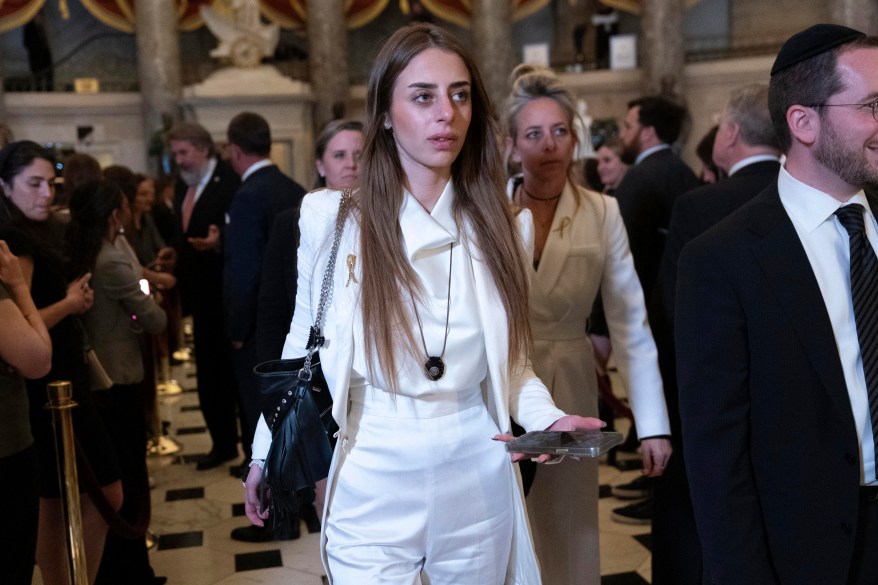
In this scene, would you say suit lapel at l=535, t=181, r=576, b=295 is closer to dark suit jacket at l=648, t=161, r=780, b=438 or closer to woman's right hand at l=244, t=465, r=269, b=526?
dark suit jacket at l=648, t=161, r=780, b=438

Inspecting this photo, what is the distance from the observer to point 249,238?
16.1 ft

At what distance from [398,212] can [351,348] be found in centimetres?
33

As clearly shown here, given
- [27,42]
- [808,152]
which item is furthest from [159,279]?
[27,42]

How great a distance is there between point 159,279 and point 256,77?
468 inches

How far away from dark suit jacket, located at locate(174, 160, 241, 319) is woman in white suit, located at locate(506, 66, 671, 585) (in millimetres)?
3483

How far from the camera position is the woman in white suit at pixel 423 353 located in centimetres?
206

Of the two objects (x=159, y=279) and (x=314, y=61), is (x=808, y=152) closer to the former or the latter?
(x=159, y=279)

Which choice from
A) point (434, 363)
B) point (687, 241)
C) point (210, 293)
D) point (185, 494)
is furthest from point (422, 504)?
point (210, 293)

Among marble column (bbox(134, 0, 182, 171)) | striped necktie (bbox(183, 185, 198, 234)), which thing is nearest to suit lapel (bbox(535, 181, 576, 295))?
→ striped necktie (bbox(183, 185, 198, 234))

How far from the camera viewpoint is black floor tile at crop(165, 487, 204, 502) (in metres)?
5.62

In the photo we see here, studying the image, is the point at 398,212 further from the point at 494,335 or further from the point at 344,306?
the point at 494,335

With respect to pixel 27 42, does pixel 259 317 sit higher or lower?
lower

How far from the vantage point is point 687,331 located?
2.14 metres

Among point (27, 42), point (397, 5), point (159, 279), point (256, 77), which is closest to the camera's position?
point (159, 279)
